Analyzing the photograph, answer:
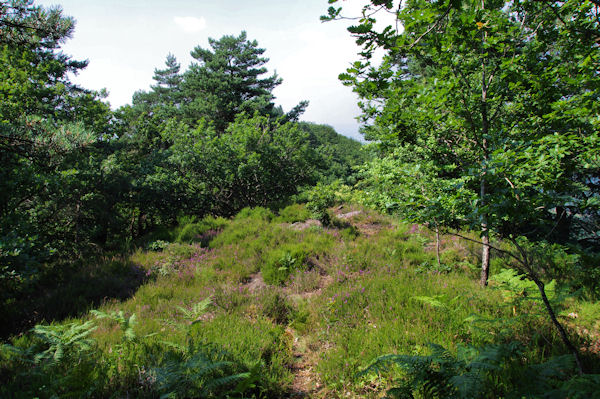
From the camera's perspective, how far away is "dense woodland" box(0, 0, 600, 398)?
265 cm

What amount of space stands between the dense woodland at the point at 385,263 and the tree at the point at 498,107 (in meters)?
0.04

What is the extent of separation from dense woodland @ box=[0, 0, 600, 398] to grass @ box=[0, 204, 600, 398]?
0.10 ft

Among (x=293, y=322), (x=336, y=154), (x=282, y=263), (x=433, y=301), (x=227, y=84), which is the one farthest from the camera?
(x=336, y=154)

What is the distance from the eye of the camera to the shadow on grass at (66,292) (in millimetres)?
4480

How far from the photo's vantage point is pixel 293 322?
4484mm

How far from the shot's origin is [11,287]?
5301 millimetres

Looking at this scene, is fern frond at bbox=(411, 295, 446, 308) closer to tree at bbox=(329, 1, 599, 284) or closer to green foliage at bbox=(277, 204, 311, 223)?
tree at bbox=(329, 1, 599, 284)

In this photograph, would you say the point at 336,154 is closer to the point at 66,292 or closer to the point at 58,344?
the point at 66,292

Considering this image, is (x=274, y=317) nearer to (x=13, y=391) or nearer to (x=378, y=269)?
(x=378, y=269)

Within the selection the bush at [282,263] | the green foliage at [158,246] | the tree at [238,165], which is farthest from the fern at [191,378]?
the tree at [238,165]

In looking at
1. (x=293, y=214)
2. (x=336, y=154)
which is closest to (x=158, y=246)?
(x=293, y=214)

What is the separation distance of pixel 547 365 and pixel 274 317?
3585 mm

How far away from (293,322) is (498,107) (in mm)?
4766

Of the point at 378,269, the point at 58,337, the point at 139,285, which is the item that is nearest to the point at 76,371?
the point at 58,337
